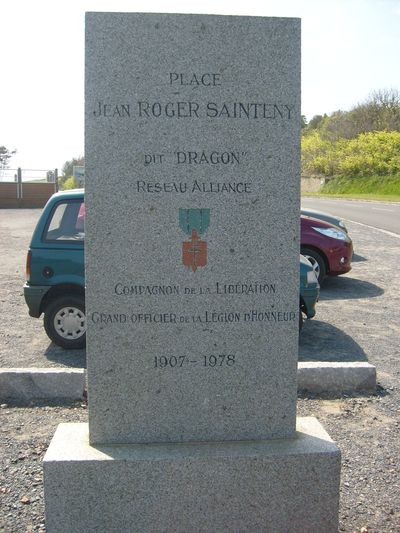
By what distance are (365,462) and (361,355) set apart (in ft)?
8.64

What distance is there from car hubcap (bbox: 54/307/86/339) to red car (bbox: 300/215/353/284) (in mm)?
4483

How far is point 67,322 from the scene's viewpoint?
6.83 m

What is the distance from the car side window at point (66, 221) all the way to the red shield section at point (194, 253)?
3.85 metres

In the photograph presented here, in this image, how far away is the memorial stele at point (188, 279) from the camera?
311cm

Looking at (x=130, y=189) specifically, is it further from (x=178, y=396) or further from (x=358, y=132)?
(x=358, y=132)

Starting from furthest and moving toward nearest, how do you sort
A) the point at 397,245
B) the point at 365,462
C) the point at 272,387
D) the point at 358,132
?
1. the point at 358,132
2. the point at 397,245
3. the point at 365,462
4. the point at 272,387

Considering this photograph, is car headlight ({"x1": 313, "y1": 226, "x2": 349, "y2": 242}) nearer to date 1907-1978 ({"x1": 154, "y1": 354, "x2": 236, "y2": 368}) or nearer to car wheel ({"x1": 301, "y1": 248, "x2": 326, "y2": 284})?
car wheel ({"x1": 301, "y1": 248, "x2": 326, "y2": 284})

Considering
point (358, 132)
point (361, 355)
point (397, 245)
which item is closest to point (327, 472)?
point (361, 355)

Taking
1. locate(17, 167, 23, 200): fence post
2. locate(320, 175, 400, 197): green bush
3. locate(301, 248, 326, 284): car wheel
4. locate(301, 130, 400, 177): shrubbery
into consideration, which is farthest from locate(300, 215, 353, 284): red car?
locate(301, 130, 400, 177): shrubbery

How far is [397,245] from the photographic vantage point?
15898mm

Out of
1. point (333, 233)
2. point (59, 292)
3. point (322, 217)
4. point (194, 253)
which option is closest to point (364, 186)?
point (322, 217)

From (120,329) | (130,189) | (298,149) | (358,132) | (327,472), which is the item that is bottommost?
(327,472)

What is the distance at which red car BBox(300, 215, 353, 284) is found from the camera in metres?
10.1

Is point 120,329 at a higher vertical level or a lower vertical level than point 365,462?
higher
